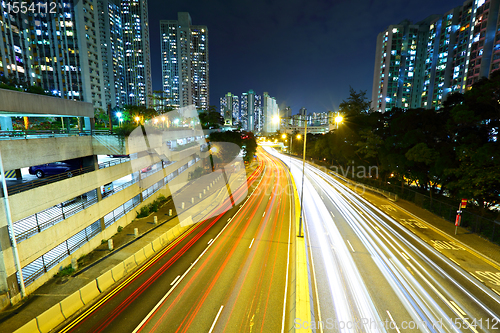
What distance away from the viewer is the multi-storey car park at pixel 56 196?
11281 mm

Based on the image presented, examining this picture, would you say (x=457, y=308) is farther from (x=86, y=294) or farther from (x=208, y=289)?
(x=86, y=294)

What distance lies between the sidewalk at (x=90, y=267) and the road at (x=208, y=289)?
1.95 metres

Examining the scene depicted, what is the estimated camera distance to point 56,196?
13.5 m

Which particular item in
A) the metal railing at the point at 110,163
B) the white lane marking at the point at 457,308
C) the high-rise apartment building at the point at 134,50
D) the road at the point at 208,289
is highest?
the high-rise apartment building at the point at 134,50

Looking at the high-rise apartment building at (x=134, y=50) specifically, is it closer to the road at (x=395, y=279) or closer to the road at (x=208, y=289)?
the road at (x=208, y=289)

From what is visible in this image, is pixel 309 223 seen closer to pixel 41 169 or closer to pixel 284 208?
pixel 284 208

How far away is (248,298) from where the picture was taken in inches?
449

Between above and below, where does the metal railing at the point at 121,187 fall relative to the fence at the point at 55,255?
above

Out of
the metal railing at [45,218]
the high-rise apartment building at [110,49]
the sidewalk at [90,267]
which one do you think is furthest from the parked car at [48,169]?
the high-rise apartment building at [110,49]

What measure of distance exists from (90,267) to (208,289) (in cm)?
831

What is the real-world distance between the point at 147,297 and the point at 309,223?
15239 mm

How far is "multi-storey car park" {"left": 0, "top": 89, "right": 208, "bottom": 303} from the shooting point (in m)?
11.3

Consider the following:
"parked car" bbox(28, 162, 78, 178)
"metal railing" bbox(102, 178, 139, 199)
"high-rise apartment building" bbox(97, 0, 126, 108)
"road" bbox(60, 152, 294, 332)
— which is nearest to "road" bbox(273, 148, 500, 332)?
"road" bbox(60, 152, 294, 332)

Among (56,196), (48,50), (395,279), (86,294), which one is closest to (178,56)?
(48,50)
